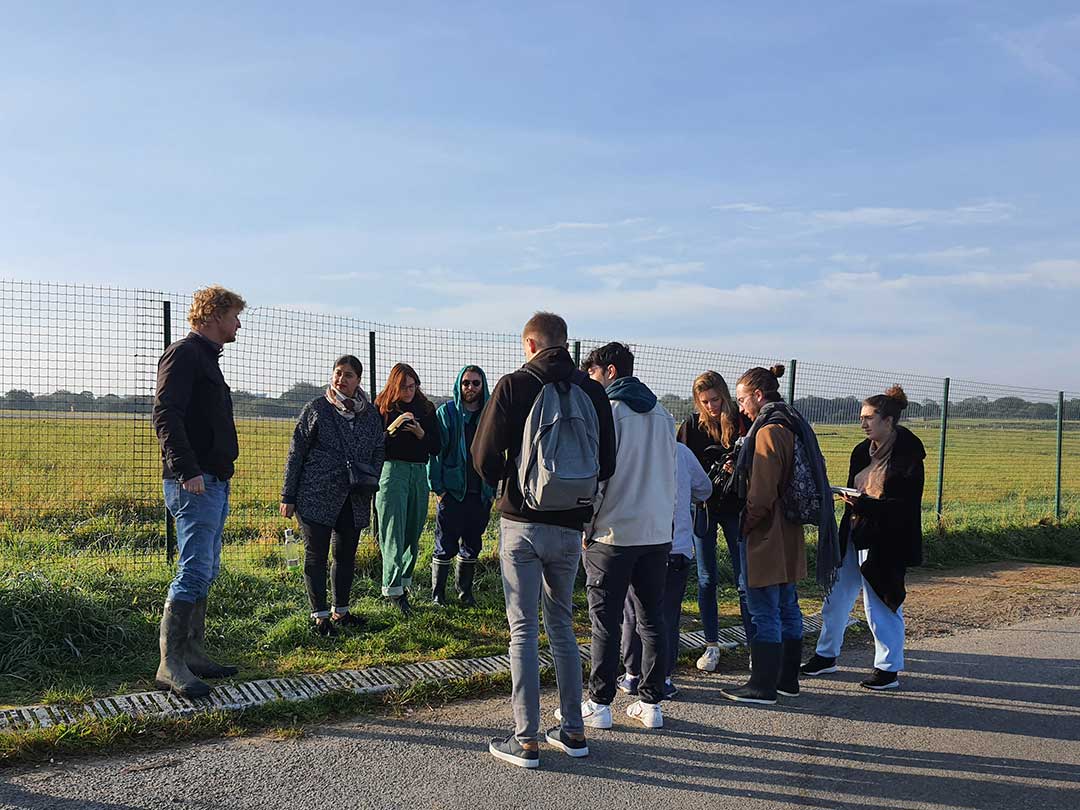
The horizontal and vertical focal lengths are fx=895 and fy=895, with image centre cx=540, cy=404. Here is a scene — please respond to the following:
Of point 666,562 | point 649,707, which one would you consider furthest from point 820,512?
point 649,707

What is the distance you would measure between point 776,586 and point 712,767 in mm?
1324

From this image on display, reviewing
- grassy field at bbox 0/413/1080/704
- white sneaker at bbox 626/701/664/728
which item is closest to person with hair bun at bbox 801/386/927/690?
grassy field at bbox 0/413/1080/704

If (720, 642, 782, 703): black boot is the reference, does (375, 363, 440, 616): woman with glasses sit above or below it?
above

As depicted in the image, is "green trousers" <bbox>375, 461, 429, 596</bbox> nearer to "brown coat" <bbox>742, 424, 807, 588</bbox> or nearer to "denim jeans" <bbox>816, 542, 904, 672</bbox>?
"brown coat" <bbox>742, 424, 807, 588</bbox>

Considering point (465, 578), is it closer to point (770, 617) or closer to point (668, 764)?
point (770, 617)

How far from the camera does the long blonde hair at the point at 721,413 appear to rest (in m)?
6.03

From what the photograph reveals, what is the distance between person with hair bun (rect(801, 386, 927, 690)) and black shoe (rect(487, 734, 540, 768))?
2402 mm

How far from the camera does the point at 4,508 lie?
879 cm

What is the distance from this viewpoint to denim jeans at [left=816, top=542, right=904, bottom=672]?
18.1 feet

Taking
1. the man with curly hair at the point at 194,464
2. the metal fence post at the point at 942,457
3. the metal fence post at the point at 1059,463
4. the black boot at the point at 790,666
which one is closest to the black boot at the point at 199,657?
the man with curly hair at the point at 194,464

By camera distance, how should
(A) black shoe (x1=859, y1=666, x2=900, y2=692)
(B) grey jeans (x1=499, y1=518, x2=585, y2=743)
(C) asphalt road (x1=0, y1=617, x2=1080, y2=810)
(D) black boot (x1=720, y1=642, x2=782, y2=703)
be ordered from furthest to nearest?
(A) black shoe (x1=859, y1=666, x2=900, y2=692)
(D) black boot (x1=720, y1=642, x2=782, y2=703)
(B) grey jeans (x1=499, y1=518, x2=585, y2=743)
(C) asphalt road (x1=0, y1=617, x2=1080, y2=810)

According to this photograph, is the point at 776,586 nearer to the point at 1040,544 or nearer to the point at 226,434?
the point at 226,434

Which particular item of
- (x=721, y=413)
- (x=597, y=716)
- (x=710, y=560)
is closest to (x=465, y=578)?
(x=710, y=560)

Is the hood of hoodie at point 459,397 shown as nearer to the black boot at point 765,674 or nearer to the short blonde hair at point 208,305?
the short blonde hair at point 208,305
